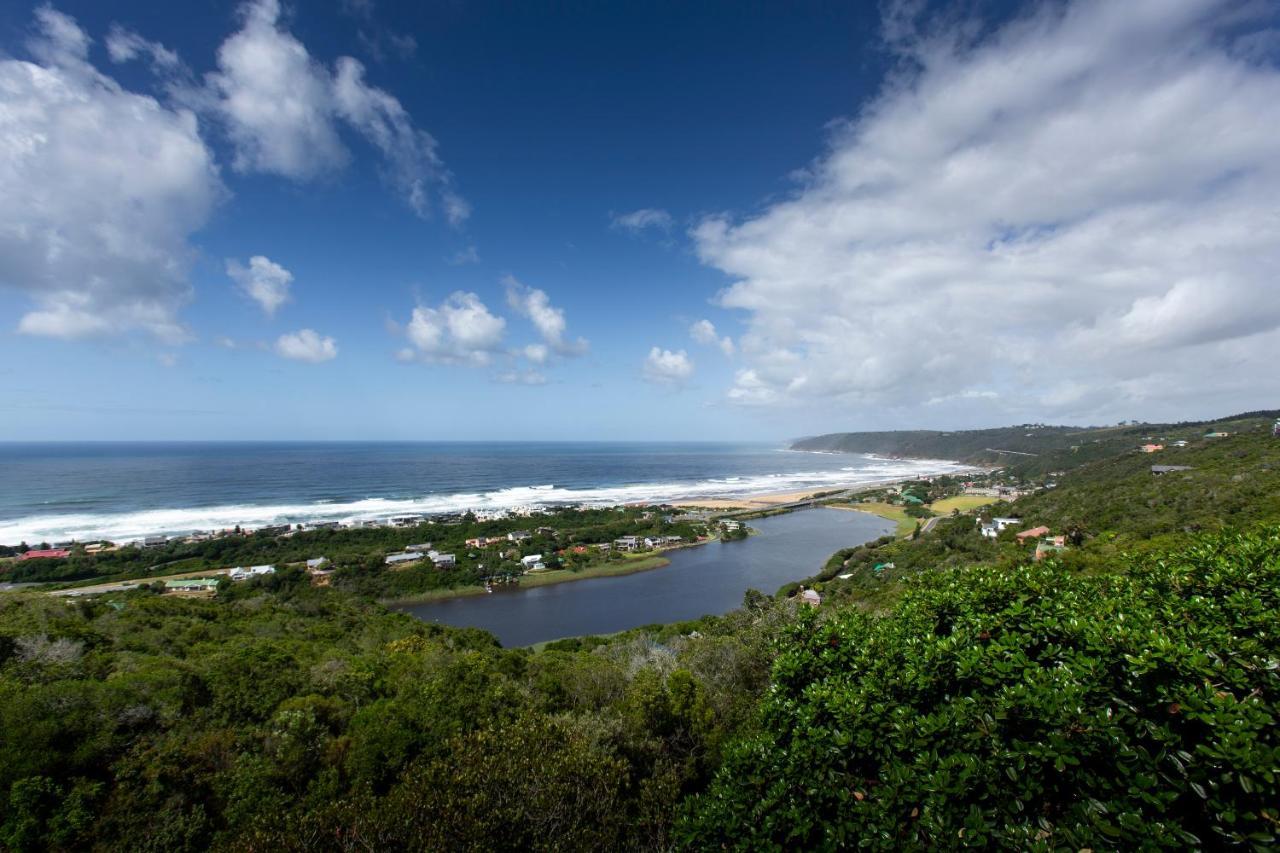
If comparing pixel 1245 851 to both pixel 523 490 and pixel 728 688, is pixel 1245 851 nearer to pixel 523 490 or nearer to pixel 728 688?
pixel 728 688

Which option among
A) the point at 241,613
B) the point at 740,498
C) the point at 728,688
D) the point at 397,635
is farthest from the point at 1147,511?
the point at 740,498

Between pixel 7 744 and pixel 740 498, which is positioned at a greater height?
pixel 7 744

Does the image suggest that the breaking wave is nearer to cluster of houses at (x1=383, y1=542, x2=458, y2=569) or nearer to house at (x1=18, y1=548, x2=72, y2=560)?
house at (x1=18, y1=548, x2=72, y2=560)

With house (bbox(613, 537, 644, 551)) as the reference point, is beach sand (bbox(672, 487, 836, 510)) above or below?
above

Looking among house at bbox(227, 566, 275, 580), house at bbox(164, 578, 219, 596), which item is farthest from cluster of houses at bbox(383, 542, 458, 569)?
house at bbox(164, 578, 219, 596)

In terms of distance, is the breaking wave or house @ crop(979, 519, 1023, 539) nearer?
house @ crop(979, 519, 1023, 539)

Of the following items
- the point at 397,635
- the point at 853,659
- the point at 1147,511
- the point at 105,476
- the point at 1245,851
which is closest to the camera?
the point at 1245,851
